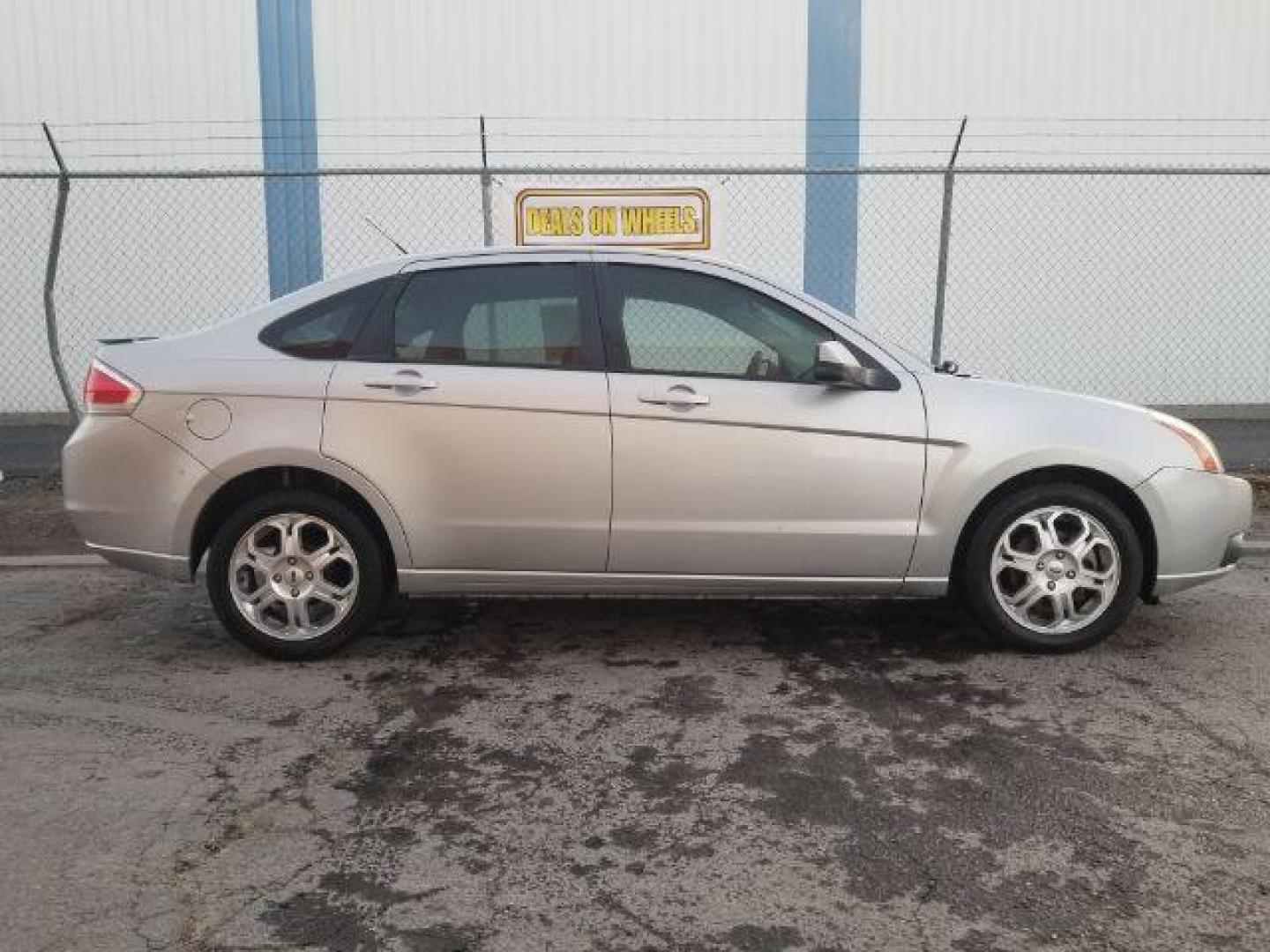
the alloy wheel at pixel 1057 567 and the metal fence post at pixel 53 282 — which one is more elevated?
the metal fence post at pixel 53 282

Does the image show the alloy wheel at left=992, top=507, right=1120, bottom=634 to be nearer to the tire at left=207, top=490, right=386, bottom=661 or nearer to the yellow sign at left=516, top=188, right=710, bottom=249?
the tire at left=207, top=490, right=386, bottom=661

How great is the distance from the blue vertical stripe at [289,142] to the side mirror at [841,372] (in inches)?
333

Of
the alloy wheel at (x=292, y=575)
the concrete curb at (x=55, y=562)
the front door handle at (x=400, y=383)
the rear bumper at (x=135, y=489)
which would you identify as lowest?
the concrete curb at (x=55, y=562)

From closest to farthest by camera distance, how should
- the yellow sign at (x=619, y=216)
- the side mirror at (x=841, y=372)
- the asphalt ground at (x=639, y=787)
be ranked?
1. the asphalt ground at (x=639, y=787)
2. the side mirror at (x=841, y=372)
3. the yellow sign at (x=619, y=216)

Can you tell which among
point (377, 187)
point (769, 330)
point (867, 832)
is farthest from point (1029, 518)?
point (377, 187)

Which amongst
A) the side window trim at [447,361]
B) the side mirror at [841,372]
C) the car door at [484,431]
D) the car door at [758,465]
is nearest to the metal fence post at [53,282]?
the side window trim at [447,361]

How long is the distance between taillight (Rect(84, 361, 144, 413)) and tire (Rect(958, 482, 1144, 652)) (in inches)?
133

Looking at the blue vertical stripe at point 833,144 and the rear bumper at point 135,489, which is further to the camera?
the blue vertical stripe at point 833,144

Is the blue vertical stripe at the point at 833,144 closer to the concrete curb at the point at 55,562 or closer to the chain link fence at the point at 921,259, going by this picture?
the chain link fence at the point at 921,259

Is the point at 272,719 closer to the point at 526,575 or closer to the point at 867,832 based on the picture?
the point at 526,575

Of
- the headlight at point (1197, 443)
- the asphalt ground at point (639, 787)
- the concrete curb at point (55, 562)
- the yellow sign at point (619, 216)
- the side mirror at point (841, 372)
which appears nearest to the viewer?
the asphalt ground at point (639, 787)

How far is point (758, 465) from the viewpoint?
472 cm

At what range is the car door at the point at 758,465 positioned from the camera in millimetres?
4719

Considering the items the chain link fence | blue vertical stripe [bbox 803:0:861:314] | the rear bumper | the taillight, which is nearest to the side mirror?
the rear bumper
